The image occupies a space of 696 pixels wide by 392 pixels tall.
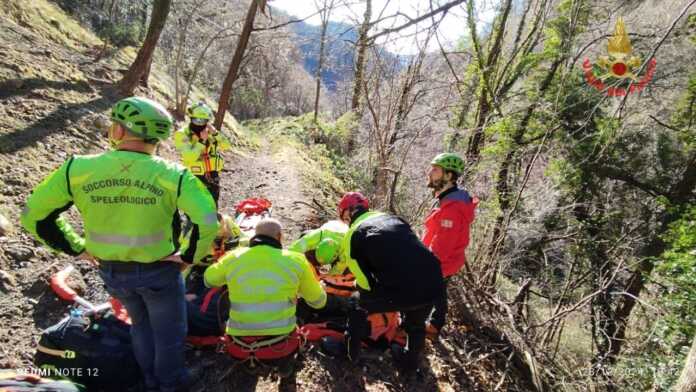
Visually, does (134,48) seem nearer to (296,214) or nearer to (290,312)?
(296,214)

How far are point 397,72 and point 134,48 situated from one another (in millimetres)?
14277

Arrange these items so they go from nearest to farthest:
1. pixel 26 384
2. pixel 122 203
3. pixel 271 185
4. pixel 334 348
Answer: pixel 26 384 → pixel 122 203 → pixel 334 348 → pixel 271 185

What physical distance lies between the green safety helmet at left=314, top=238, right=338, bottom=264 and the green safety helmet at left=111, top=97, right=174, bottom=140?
2.02 metres

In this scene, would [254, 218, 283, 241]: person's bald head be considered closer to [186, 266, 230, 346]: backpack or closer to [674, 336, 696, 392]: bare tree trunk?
[186, 266, 230, 346]: backpack

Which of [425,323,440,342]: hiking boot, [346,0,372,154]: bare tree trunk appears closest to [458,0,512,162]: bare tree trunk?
[346,0,372,154]: bare tree trunk

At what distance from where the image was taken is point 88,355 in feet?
9.32

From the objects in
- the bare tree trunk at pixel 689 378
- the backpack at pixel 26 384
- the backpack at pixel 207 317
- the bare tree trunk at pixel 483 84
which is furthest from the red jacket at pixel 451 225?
the bare tree trunk at pixel 483 84

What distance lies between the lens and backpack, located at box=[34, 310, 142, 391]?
9.21 feet

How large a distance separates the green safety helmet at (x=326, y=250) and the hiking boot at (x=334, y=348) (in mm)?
773

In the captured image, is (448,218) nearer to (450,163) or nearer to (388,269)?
(450,163)

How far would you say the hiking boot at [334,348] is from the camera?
385 centimetres

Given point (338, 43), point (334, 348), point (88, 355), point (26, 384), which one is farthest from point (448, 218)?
point (26, 384)

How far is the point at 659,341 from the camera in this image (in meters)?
6.34

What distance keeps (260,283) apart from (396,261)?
1110mm
